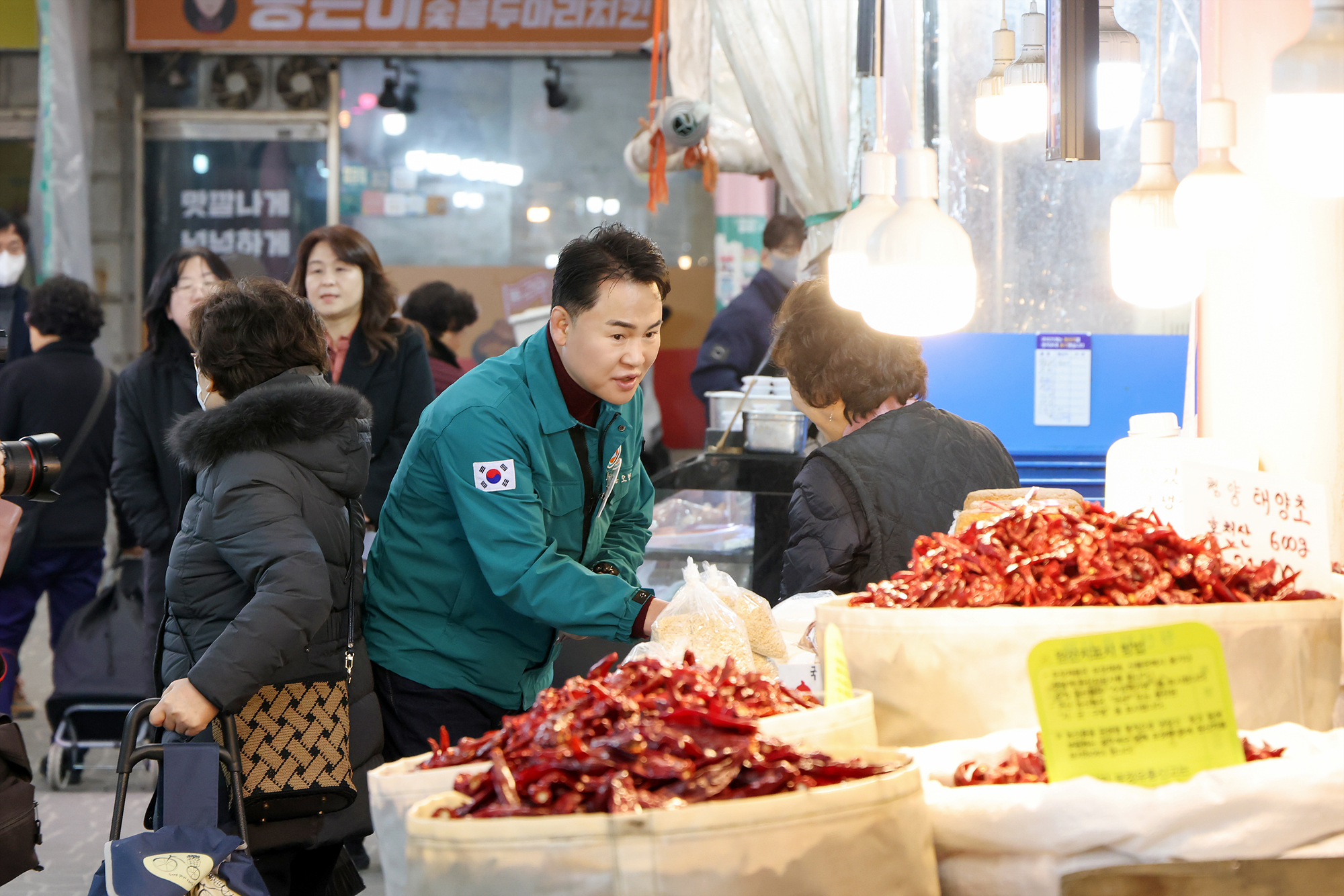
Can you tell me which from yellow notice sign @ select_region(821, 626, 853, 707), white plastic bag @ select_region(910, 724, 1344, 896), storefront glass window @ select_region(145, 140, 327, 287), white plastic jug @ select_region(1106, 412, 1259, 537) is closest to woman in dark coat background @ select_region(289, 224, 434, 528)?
white plastic jug @ select_region(1106, 412, 1259, 537)

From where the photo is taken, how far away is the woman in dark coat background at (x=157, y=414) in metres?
3.73

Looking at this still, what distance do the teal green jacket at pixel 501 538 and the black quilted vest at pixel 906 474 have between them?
0.46 meters

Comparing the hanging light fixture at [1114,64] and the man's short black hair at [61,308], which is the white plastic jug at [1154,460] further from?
the man's short black hair at [61,308]

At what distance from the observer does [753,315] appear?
5871mm

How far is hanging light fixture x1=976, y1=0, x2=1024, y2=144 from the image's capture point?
2.50 m

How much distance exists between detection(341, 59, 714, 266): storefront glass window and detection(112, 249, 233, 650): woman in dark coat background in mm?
5197

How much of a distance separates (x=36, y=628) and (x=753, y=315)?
431cm

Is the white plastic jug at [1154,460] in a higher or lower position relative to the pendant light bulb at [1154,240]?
lower

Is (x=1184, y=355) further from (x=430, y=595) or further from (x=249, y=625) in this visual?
(x=249, y=625)

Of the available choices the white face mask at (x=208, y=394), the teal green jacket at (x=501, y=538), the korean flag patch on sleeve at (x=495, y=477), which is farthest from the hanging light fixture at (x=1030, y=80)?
the white face mask at (x=208, y=394)

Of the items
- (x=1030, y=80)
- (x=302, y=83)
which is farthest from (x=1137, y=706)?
(x=302, y=83)

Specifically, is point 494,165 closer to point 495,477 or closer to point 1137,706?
point 495,477

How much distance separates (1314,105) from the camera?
123 centimetres

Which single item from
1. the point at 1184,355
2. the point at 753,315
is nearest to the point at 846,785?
the point at 1184,355
